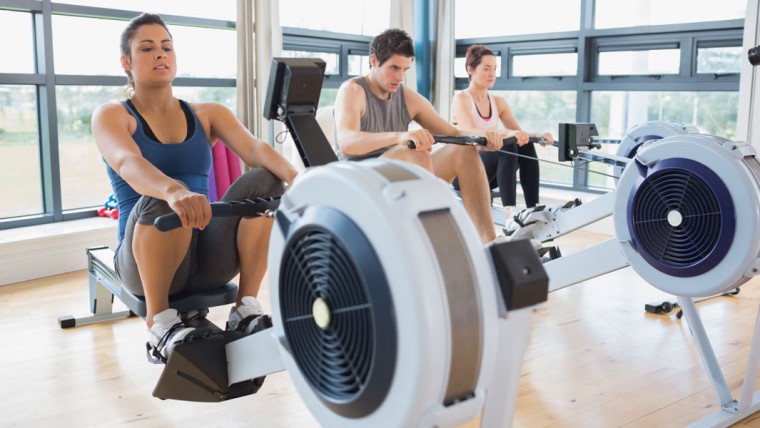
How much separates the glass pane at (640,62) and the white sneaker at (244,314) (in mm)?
3449

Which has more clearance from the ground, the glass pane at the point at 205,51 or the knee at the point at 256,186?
the glass pane at the point at 205,51

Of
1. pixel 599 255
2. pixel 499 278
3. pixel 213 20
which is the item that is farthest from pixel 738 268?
pixel 213 20

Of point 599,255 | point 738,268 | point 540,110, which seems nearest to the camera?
point 738,268

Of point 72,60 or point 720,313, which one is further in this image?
point 72,60

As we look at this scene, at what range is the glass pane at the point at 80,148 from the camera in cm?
417

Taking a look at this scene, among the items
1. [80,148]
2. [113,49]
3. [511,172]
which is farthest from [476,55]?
[80,148]

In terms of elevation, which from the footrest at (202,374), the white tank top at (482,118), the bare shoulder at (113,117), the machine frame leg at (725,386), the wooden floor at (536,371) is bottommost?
the wooden floor at (536,371)

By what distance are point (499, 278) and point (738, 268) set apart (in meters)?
1.18

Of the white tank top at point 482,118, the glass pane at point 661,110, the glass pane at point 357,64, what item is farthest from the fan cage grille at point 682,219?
the glass pane at point 357,64

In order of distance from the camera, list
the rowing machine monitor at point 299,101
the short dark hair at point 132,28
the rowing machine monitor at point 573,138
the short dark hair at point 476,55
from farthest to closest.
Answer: the short dark hair at point 476,55 < the rowing machine monitor at point 573,138 < the short dark hair at point 132,28 < the rowing machine monitor at point 299,101

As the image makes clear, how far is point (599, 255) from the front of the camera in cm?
236

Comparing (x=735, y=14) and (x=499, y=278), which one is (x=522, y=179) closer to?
(x=735, y=14)

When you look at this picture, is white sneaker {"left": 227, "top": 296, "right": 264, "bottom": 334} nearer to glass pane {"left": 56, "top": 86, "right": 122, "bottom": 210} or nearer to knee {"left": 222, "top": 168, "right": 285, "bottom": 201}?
knee {"left": 222, "top": 168, "right": 285, "bottom": 201}

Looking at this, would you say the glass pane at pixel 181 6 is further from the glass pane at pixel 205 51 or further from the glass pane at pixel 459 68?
the glass pane at pixel 459 68
